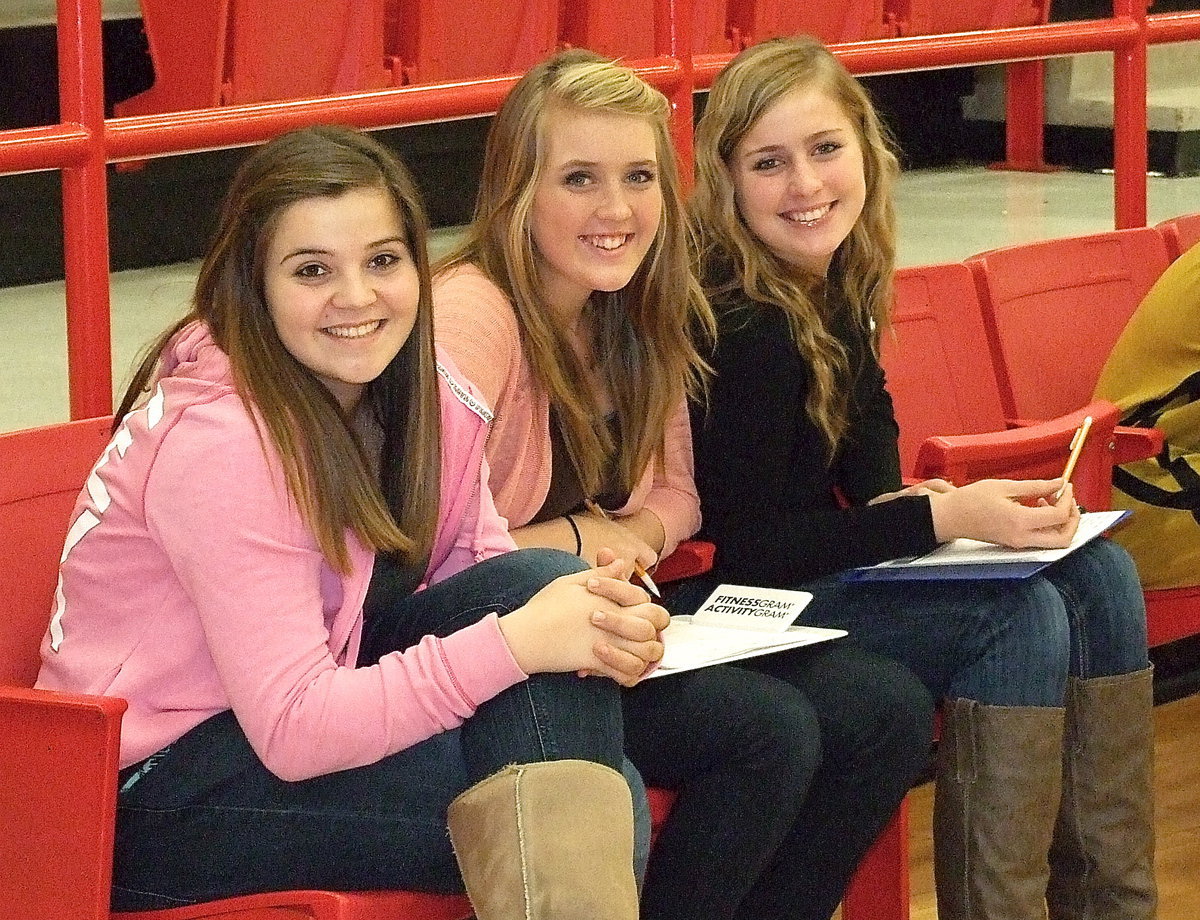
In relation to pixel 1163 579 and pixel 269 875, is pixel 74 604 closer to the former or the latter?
pixel 269 875

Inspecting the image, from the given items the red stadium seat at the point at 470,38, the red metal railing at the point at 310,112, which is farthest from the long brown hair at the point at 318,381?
the red stadium seat at the point at 470,38

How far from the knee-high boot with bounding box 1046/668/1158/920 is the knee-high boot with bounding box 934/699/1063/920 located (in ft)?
0.33

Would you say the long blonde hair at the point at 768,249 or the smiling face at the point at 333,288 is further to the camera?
the long blonde hair at the point at 768,249

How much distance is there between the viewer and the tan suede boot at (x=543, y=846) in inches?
60.5

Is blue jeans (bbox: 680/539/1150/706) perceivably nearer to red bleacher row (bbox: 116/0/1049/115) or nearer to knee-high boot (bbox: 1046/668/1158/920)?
knee-high boot (bbox: 1046/668/1158/920)

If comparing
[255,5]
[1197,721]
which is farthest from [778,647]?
[255,5]

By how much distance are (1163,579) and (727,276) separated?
2.59 feet

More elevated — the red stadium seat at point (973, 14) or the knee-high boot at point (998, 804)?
the red stadium seat at point (973, 14)

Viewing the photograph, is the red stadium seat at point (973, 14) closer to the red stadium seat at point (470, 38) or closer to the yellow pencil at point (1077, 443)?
the red stadium seat at point (470, 38)

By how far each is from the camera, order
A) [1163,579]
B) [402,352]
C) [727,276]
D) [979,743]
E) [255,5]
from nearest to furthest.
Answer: [402,352] → [979,743] → [727,276] → [1163,579] → [255,5]

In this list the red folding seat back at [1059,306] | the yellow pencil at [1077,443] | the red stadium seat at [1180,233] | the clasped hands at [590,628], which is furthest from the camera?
the red stadium seat at [1180,233]

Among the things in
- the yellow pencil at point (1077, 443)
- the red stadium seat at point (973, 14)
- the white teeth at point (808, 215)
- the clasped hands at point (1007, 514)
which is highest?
the red stadium seat at point (973, 14)

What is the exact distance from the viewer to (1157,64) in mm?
6699

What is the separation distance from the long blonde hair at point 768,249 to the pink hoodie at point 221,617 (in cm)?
70
